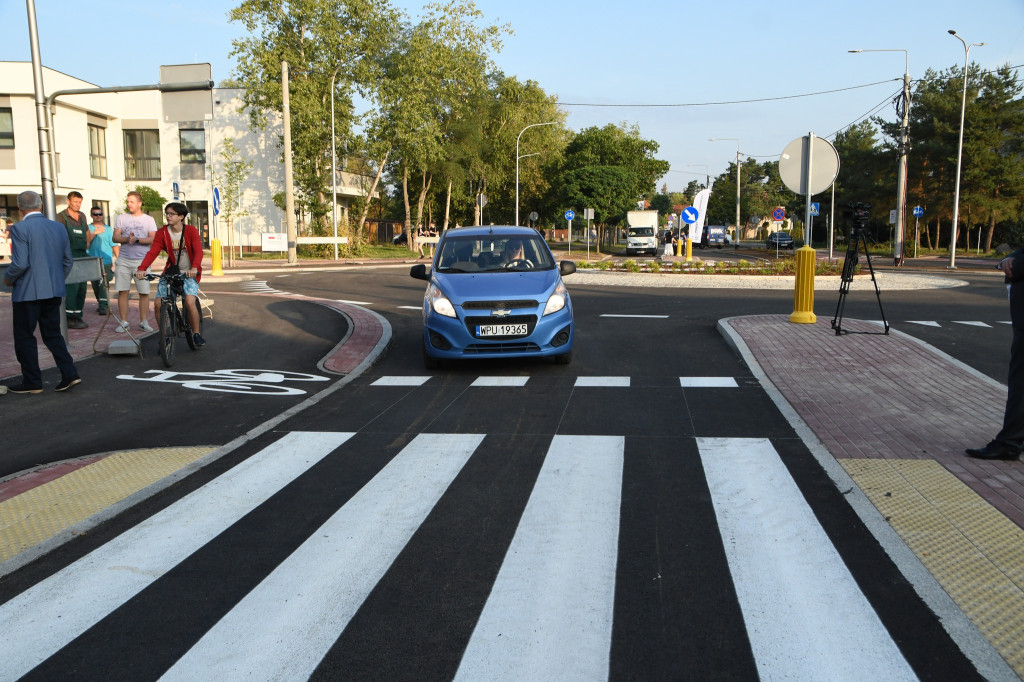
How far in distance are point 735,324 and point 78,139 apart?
38963 millimetres

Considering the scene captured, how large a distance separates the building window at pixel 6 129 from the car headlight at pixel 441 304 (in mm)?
36975

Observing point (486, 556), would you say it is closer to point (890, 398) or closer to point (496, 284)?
point (890, 398)

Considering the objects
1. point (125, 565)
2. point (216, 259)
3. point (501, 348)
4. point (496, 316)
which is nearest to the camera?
point (125, 565)

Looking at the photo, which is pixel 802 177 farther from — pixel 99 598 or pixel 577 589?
pixel 99 598

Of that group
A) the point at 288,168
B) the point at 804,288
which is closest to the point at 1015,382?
the point at 804,288

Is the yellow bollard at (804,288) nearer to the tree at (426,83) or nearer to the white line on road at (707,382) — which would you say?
the white line on road at (707,382)

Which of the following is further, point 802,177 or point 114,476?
point 802,177

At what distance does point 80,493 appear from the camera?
509 centimetres

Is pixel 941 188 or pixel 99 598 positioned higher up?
pixel 941 188

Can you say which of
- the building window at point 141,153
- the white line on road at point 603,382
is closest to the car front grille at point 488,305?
the white line on road at point 603,382

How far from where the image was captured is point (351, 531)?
A: 4.38 m

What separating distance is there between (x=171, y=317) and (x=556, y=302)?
472 cm

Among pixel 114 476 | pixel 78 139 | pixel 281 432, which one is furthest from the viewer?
pixel 78 139

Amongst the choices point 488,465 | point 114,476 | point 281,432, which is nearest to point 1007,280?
point 488,465
